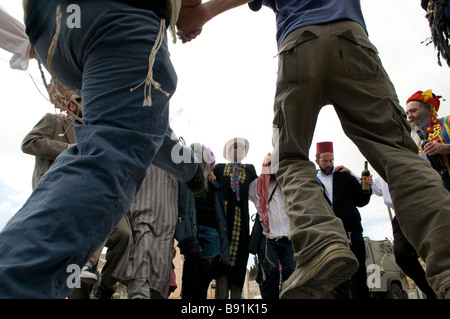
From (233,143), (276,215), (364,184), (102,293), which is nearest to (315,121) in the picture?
(102,293)

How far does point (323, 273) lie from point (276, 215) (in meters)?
3.10

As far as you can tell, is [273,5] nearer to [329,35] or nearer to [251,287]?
[329,35]

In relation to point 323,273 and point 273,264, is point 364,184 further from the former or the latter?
point 323,273

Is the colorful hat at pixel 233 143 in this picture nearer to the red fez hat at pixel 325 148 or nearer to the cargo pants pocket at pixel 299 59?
the red fez hat at pixel 325 148

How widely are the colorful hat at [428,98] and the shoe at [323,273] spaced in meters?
3.66

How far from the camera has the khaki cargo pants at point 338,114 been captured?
1639mm

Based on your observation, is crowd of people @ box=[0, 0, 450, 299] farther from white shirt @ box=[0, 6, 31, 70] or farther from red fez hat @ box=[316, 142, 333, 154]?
red fez hat @ box=[316, 142, 333, 154]

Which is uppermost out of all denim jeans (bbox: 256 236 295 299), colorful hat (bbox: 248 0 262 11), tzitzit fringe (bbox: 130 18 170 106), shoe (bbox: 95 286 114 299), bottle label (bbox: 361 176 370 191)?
colorful hat (bbox: 248 0 262 11)

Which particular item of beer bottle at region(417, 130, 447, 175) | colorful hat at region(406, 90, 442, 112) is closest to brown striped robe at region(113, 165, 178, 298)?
beer bottle at region(417, 130, 447, 175)

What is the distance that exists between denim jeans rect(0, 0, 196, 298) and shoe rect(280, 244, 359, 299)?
32.5 inches

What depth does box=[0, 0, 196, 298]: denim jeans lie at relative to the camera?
840 millimetres

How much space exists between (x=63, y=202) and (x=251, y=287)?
76.7 feet

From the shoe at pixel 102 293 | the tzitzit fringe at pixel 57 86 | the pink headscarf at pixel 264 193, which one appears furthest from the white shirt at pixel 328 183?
the tzitzit fringe at pixel 57 86

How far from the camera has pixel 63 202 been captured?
2.99ft
